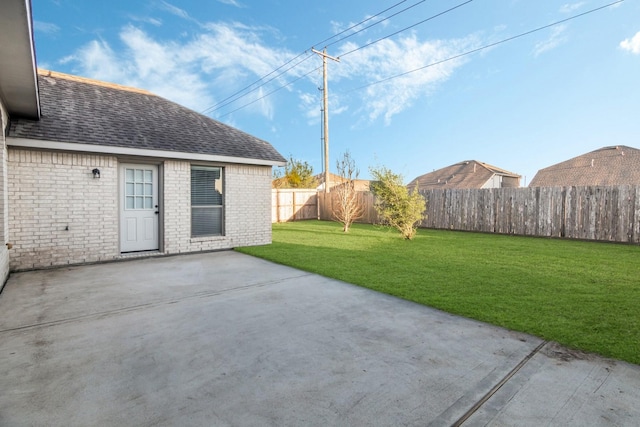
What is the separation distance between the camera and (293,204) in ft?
59.5

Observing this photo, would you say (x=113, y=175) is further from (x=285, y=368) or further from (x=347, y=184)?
(x=347, y=184)

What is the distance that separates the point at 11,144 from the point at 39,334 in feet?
14.5

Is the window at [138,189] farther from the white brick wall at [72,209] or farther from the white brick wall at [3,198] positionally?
the white brick wall at [3,198]

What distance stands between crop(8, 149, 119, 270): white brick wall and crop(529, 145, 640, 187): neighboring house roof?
2722 centimetres

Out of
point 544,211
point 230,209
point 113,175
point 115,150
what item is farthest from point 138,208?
point 544,211

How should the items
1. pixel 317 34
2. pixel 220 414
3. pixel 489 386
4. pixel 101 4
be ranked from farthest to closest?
pixel 317 34
pixel 101 4
pixel 489 386
pixel 220 414

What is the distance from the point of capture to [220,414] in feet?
6.07

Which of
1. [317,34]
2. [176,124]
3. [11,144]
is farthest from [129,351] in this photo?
[317,34]

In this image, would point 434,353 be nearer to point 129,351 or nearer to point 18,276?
point 129,351

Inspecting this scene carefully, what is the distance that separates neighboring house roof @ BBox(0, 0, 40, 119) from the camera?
112 inches

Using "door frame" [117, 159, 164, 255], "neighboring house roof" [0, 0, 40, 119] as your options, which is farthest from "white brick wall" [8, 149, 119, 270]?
"neighboring house roof" [0, 0, 40, 119]

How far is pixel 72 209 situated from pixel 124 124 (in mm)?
2200

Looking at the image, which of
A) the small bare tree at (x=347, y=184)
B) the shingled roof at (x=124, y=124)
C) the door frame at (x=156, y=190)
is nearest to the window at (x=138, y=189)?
the door frame at (x=156, y=190)

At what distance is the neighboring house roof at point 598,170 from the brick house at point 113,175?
2379 cm
